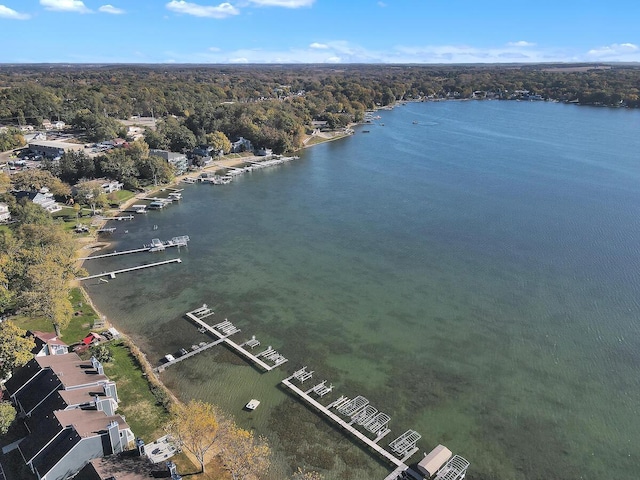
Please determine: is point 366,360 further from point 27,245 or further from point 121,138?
point 121,138

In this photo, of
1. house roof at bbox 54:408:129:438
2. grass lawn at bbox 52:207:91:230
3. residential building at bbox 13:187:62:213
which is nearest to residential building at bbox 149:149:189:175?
grass lawn at bbox 52:207:91:230

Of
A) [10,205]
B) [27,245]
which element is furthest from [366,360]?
[10,205]

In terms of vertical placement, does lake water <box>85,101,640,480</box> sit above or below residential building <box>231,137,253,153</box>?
below

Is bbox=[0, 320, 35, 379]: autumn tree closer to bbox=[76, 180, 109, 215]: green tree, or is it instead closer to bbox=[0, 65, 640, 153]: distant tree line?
bbox=[76, 180, 109, 215]: green tree

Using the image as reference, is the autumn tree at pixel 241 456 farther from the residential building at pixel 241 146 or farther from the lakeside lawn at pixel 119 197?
the residential building at pixel 241 146

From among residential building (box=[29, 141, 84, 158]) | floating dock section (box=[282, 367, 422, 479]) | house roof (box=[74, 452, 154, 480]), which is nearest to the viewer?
house roof (box=[74, 452, 154, 480])

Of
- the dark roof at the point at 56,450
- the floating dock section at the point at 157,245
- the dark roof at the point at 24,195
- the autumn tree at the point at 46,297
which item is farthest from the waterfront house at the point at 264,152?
the dark roof at the point at 56,450
